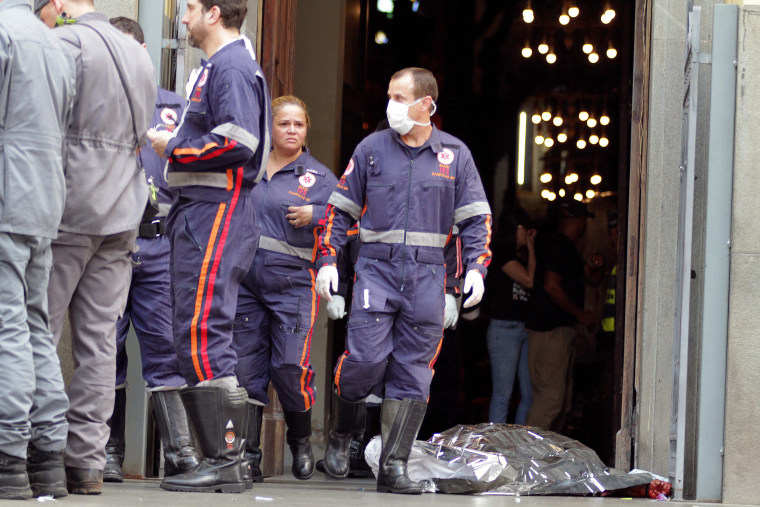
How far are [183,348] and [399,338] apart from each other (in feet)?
4.25

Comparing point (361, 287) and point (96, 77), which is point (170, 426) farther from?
point (96, 77)

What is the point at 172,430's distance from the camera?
581 cm

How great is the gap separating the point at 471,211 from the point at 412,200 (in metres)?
0.32

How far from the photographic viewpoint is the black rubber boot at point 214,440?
4.90 meters

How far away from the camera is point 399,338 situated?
19.0 ft

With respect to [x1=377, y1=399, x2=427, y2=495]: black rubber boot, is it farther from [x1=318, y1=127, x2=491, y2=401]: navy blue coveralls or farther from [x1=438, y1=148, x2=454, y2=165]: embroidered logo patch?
[x1=438, y1=148, x2=454, y2=165]: embroidered logo patch

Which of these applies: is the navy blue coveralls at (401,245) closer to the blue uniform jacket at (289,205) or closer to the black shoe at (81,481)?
the blue uniform jacket at (289,205)

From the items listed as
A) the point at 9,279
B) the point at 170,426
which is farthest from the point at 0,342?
the point at 170,426

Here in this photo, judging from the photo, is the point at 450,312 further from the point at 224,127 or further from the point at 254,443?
the point at 224,127

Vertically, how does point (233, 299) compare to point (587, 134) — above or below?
below

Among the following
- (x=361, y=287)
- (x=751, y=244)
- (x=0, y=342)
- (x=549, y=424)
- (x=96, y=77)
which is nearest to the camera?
(x=0, y=342)

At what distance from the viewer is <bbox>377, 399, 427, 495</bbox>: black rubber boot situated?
568cm

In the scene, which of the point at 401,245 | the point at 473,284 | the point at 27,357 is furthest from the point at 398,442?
the point at 27,357

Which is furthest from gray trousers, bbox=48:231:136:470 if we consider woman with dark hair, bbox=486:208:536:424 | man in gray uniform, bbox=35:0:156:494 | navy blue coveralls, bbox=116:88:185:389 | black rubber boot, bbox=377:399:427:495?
woman with dark hair, bbox=486:208:536:424
